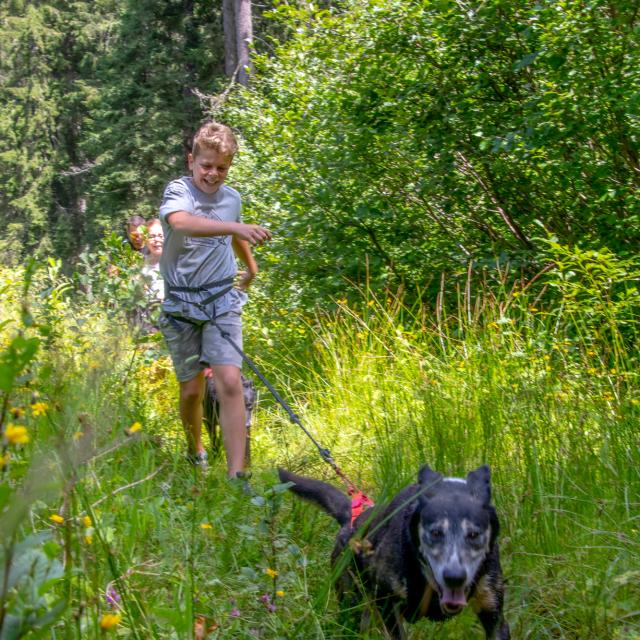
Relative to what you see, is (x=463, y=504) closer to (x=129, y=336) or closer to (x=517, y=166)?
(x=129, y=336)

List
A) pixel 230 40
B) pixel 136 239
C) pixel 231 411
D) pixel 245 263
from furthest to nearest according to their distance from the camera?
pixel 230 40 < pixel 136 239 < pixel 245 263 < pixel 231 411

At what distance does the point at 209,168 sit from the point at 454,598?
3337 millimetres

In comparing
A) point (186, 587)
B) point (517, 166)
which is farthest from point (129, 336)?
point (517, 166)

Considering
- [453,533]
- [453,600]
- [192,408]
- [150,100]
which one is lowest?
[192,408]

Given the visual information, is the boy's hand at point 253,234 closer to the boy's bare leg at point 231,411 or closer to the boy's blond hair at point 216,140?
the boy's blond hair at point 216,140

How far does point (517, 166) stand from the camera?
7.32 metres

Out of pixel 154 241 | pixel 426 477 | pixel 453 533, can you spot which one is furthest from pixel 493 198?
pixel 453 533

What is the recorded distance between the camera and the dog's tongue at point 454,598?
2.74 m

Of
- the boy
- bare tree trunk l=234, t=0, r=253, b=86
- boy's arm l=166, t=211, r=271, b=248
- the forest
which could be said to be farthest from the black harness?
bare tree trunk l=234, t=0, r=253, b=86

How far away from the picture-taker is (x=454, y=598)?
274 cm

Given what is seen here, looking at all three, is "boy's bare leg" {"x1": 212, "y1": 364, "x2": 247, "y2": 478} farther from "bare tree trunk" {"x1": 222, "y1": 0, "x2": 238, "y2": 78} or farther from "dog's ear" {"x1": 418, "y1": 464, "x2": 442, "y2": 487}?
"bare tree trunk" {"x1": 222, "y1": 0, "x2": 238, "y2": 78}

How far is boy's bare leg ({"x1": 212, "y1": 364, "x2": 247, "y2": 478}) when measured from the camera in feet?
17.2

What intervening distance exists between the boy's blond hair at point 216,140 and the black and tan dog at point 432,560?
9.04ft

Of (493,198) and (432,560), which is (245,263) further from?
(432,560)
